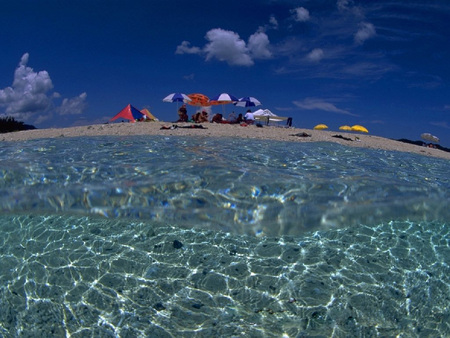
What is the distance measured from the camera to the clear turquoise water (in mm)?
3703

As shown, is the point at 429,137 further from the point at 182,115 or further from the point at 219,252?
the point at 219,252

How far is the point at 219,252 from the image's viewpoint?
4.82 meters

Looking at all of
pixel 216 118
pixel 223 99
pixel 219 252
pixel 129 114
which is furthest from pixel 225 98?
pixel 219 252

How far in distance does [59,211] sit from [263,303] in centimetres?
451

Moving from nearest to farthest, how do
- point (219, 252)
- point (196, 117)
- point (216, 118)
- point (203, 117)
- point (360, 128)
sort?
point (219, 252) → point (196, 117) → point (203, 117) → point (216, 118) → point (360, 128)

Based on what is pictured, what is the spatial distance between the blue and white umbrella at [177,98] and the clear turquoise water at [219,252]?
19582 millimetres

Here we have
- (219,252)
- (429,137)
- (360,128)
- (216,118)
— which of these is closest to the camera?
(219,252)

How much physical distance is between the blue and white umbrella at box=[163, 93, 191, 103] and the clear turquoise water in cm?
1958

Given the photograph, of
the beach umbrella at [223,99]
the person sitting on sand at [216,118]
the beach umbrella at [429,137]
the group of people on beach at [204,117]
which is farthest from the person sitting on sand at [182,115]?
the beach umbrella at [429,137]

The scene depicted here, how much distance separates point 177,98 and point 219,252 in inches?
941

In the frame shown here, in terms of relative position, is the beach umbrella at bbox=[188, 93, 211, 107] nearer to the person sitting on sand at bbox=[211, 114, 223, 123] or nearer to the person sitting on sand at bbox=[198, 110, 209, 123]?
the person sitting on sand at bbox=[211, 114, 223, 123]

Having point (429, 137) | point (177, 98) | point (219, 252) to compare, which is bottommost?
point (219, 252)

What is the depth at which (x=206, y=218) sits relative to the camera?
5809mm

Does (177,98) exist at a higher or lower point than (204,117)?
higher
